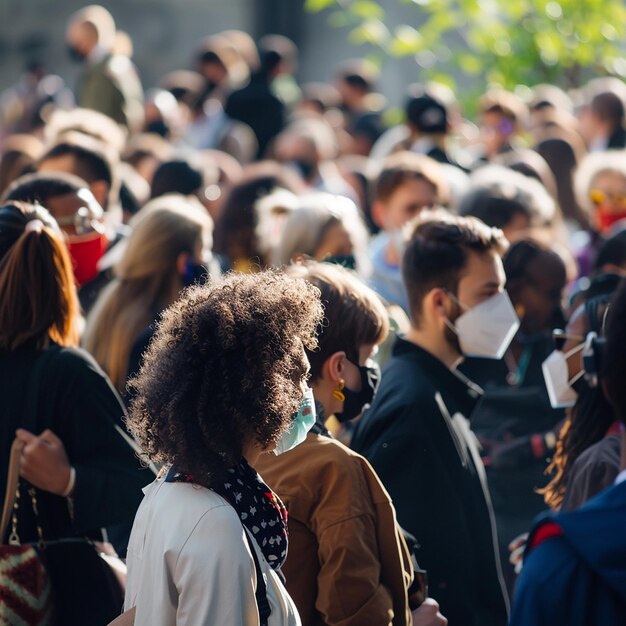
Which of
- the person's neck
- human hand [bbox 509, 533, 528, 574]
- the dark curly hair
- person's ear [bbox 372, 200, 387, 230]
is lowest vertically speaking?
human hand [bbox 509, 533, 528, 574]

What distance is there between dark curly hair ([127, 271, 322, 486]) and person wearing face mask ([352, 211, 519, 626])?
1.06 meters

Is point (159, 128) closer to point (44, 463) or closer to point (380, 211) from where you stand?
point (380, 211)

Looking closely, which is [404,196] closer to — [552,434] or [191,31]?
[552,434]

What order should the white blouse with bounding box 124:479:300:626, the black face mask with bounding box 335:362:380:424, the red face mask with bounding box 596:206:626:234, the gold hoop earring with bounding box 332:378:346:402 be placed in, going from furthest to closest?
1. the red face mask with bounding box 596:206:626:234
2. the black face mask with bounding box 335:362:380:424
3. the gold hoop earring with bounding box 332:378:346:402
4. the white blouse with bounding box 124:479:300:626

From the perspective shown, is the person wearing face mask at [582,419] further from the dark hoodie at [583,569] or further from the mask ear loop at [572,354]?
the dark hoodie at [583,569]

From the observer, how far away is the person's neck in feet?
13.6

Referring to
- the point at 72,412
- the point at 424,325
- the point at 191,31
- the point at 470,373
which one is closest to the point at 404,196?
the point at 470,373

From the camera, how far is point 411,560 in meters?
3.34

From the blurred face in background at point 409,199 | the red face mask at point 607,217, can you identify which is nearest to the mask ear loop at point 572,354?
the blurred face in background at point 409,199

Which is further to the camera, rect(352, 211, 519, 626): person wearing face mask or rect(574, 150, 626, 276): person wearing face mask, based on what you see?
rect(574, 150, 626, 276): person wearing face mask

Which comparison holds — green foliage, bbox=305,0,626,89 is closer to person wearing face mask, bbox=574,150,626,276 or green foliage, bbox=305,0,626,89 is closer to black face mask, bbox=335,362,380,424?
person wearing face mask, bbox=574,150,626,276

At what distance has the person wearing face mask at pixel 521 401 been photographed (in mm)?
4895

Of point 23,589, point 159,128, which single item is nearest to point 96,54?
point 159,128

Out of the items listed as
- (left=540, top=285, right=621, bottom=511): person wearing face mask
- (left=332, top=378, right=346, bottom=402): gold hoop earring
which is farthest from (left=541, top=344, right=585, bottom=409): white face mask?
(left=332, top=378, right=346, bottom=402): gold hoop earring
